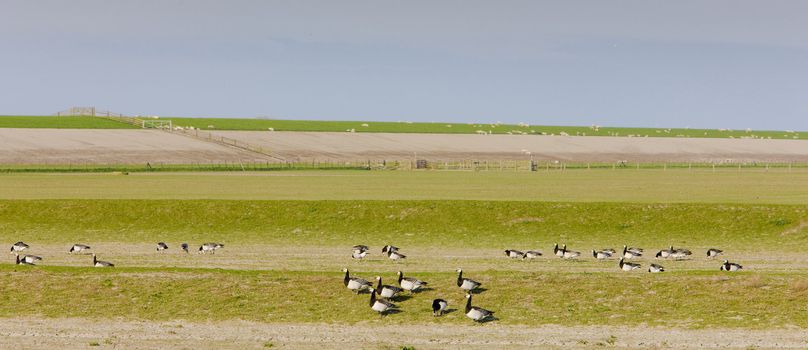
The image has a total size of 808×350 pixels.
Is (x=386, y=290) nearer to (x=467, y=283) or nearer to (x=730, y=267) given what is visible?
(x=467, y=283)

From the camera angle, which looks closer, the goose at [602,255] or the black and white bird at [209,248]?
the goose at [602,255]

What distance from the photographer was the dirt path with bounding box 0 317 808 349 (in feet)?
72.9

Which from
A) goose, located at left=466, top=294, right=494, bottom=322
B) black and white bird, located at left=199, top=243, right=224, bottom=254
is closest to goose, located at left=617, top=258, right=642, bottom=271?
goose, located at left=466, top=294, right=494, bottom=322

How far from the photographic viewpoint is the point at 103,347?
21859mm

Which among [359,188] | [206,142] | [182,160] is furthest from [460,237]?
[206,142]

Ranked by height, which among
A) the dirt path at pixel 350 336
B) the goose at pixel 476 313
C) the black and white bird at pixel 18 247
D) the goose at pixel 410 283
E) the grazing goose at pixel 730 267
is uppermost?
the grazing goose at pixel 730 267

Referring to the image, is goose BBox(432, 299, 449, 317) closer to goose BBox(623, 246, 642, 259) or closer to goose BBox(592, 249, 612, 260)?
goose BBox(592, 249, 612, 260)

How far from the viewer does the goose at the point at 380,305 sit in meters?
25.3

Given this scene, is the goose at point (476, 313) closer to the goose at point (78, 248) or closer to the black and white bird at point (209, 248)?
the black and white bird at point (209, 248)

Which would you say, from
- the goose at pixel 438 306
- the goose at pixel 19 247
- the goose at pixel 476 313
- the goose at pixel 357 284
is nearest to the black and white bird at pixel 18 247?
the goose at pixel 19 247

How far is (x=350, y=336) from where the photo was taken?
76.6 feet

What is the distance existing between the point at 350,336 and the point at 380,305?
2.12 metres

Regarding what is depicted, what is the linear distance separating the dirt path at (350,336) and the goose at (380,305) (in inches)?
39.7

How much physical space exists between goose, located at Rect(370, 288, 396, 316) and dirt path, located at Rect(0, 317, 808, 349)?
1.01 metres
